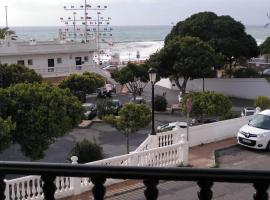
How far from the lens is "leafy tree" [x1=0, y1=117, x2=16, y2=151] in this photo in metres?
13.3

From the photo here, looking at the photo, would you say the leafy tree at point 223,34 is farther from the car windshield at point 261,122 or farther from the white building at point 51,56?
the car windshield at point 261,122

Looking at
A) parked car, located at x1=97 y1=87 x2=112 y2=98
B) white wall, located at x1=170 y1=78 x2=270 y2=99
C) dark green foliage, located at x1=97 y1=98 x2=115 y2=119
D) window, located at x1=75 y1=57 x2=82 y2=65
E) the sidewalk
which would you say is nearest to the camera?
the sidewalk

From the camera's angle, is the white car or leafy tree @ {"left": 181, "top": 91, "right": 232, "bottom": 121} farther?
leafy tree @ {"left": 181, "top": 91, "right": 232, "bottom": 121}

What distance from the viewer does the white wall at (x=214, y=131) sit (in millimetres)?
16922

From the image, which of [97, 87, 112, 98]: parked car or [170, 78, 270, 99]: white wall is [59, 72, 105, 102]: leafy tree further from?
[170, 78, 270, 99]: white wall

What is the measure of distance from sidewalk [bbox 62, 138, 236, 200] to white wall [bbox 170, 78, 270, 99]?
18.2m

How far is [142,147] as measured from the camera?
14.7 m

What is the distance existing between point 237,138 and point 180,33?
25147mm

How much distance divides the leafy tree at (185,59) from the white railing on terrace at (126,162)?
55.5ft

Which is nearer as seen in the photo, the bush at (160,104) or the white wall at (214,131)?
the white wall at (214,131)

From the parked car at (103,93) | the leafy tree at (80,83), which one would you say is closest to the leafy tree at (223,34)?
the parked car at (103,93)

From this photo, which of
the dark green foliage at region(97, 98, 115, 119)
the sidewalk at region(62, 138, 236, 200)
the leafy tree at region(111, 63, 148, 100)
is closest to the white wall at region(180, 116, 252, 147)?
the sidewalk at region(62, 138, 236, 200)

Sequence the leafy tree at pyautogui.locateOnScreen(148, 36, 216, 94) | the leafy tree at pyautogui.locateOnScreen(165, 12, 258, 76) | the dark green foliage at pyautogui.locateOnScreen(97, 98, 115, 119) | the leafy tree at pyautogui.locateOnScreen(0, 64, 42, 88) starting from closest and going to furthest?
the leafy tree at pyautogui.locateOnScreen(0, 64, 42, 88) → the dark green foliage at pyautogui.locateOnScreen(97, 98, 115, 119) → the leafy tree at pyautogui.locateOnScreen(148, 36, 216, 94) → the leafy tree at pyautogui.locateOnScreen(165, 12, 258, 76)

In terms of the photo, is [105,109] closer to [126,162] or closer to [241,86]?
[241,86]
